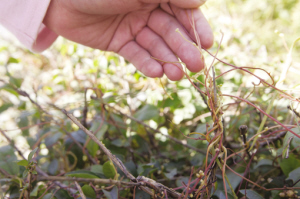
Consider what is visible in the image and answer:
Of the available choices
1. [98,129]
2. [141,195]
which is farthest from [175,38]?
[141,195]

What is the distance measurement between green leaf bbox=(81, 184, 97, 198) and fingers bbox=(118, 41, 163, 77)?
403mm

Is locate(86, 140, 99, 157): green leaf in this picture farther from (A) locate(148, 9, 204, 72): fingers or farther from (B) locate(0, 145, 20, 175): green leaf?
(A) locate(148, 9, 204, 72): fingers

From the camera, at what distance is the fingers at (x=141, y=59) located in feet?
2.57

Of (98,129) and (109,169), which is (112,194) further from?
(98,129)

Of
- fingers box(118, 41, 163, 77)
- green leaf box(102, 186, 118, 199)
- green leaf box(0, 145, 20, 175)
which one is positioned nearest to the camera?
green leaf box(102, 186, 118, 199)

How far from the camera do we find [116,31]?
0.94 meters

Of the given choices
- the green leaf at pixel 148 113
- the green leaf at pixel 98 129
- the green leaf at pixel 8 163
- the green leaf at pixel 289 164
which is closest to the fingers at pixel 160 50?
the green leaf at pixel 148 113

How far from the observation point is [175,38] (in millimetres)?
796

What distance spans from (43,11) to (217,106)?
2.43 feet

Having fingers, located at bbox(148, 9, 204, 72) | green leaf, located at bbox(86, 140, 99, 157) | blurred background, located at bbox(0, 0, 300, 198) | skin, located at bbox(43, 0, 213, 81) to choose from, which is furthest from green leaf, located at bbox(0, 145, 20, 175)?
fingers, located at bbox(148, 9, 204, 72)

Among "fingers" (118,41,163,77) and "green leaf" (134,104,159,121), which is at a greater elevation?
"fingers" (118,41,163,77)

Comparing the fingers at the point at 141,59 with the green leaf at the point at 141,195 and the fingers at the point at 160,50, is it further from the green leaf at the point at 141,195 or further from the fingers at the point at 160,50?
the green leaf at the point at 141,195

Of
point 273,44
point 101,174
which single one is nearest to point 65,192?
point 101,174

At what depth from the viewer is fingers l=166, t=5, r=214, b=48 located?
0.71m
